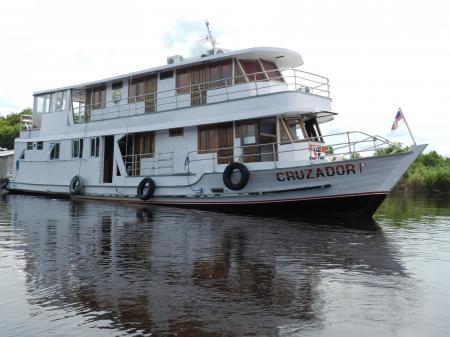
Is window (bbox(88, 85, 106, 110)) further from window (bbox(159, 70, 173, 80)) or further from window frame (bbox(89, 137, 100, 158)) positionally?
window (bbox(159, 70, 173, 80))

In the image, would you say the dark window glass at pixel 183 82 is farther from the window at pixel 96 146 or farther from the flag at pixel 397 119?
the flag at pixel 397 119

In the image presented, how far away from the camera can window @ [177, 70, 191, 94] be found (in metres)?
16.3

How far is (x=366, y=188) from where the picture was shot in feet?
41.0

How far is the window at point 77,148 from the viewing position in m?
19.5

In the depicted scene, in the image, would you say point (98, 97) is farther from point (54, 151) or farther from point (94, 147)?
point (54, 151)

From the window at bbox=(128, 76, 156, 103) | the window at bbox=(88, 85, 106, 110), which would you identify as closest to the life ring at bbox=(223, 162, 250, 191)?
the window at bbox=(128, 76, 156, 103)

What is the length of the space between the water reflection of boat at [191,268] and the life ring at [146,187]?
435 cm

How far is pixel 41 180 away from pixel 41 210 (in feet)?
25.3

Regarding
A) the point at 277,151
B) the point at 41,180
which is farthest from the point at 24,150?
the point at 277,151

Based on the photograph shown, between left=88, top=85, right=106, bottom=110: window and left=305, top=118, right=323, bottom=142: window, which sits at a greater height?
Result: left=88, top=85, right=106, bottom=110: window

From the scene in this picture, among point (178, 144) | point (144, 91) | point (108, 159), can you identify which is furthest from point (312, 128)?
point (108, 159)

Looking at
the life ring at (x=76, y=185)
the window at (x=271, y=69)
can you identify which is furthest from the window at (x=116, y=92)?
the window at (x=271, y=69)

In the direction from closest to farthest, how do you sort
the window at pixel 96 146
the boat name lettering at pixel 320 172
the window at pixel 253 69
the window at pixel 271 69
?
the boat name lettering at pixel 320 172
the window at pixel 253 69
the window at pixel 271 69
the window at pixel 96 146

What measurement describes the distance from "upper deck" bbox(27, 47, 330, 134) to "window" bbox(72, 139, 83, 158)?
0.95 meters
